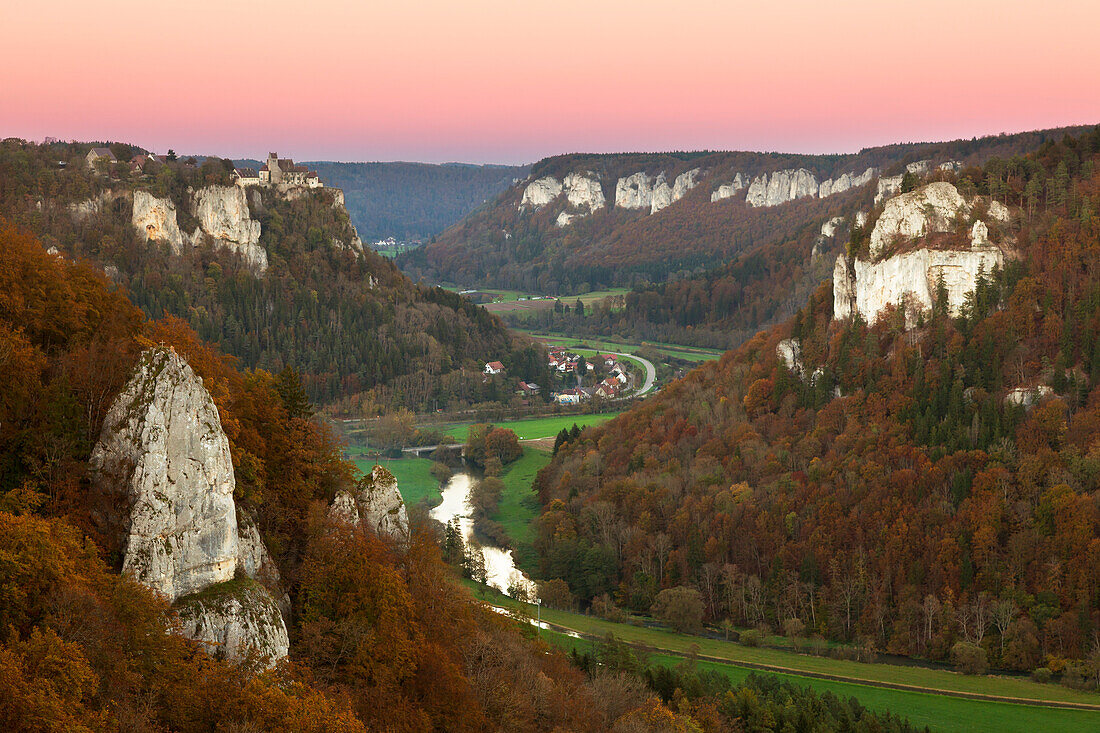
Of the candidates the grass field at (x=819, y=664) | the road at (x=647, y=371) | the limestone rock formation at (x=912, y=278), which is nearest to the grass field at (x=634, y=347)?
the road at (x=647, y=371)

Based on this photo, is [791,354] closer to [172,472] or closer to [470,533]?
[470,533]

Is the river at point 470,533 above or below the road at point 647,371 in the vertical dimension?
below

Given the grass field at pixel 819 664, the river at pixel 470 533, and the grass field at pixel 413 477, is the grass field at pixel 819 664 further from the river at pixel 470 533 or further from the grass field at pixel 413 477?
the grass field at pixel 413 477

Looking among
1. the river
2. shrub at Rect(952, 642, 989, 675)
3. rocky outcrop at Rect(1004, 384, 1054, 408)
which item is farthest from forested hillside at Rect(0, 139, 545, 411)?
shrub at Rect(952, 642, 989, 675)

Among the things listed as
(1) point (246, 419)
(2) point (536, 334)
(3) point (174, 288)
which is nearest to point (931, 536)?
(1) point (246, 419)

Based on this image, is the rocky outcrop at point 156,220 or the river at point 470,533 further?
the rocky outcrop at point 156,220

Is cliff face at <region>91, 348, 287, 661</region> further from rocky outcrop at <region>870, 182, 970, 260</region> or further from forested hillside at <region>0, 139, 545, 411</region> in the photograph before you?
forested hillside at <region>0, 139, 545, 411</region>

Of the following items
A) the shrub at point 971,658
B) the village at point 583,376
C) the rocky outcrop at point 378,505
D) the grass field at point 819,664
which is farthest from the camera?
the village at point 583,376
